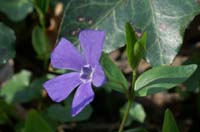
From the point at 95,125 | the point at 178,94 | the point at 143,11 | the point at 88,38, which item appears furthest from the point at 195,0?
the point at 95,125

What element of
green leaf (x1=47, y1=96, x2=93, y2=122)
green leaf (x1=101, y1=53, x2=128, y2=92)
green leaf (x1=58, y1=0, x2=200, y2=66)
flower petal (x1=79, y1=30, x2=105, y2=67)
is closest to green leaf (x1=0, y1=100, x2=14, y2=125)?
green leaf (x1=47, y1=96, x2=93, y2=122)

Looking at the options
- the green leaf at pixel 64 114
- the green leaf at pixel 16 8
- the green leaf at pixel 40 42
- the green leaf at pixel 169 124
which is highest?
the green leaf at pixel 16 8

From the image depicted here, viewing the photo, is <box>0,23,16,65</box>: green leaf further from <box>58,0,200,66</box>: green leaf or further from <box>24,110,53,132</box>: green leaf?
<box>24,110,53,132</box>: green leaf

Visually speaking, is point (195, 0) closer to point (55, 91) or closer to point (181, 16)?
point (181, 16)

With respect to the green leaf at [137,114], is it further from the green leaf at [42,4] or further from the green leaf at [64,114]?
the green leaf at [42,4]

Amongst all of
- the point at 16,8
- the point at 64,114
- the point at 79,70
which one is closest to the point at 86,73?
the point at 79,70

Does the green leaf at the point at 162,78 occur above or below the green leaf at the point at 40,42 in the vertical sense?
above

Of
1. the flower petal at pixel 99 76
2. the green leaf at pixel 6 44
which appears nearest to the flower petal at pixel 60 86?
the flower petal at pixel 99 76

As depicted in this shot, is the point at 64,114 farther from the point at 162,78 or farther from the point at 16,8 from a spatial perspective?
the point at 16,8
